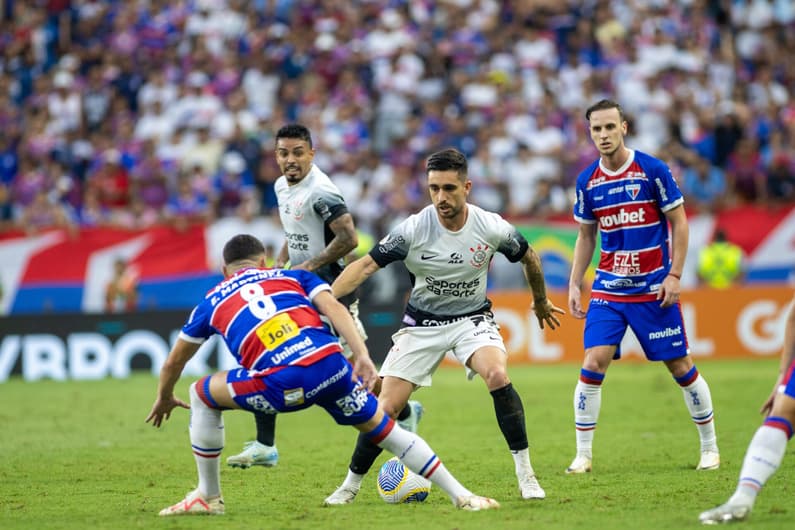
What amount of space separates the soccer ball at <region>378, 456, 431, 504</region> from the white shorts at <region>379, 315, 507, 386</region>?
2.12ft

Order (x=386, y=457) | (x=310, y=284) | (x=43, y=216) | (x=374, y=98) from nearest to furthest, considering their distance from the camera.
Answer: (x=310, y=284) < (x=386, y=457) < (x=43, y=216) < (x=374, y=98)

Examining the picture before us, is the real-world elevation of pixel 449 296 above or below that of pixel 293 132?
below

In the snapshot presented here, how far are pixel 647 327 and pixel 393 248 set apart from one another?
259 centimetres

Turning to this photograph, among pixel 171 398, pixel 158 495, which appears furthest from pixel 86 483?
pixel 171 398

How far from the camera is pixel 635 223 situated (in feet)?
33.1

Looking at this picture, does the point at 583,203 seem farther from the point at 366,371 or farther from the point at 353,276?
the point at 366,371

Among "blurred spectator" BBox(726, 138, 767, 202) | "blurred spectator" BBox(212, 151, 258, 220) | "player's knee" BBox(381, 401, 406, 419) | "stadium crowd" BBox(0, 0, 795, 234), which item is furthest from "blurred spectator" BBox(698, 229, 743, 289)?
"player's knee" BBox(381, 401, 406, 419)

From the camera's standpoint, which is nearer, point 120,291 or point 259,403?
point 259,403

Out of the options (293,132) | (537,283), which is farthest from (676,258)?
(293,132)

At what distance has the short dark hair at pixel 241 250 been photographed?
26.5 feet

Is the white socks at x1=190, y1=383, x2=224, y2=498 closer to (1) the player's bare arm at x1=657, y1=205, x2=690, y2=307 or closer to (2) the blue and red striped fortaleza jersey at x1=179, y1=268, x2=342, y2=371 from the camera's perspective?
(2) the blue and red striped fortaleza jersey at x1=179, y1=268, x2=342, y2=371

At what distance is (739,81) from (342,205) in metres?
17.2

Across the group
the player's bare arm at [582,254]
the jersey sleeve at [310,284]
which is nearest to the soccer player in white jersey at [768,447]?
the jersey sleeve at [310,284]

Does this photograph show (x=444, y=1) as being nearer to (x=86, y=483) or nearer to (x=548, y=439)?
(x=548, y=439)
